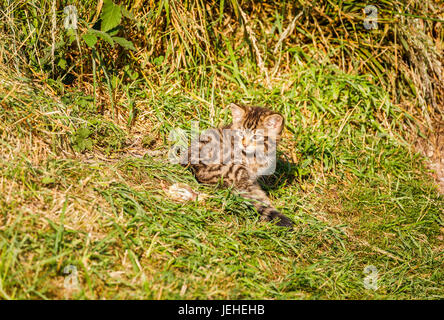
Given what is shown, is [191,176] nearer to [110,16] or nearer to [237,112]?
[237,112]

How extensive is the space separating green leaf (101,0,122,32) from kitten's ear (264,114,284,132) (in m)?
Result: 1.58

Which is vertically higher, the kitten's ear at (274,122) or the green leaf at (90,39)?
the green leaf at (90,39)

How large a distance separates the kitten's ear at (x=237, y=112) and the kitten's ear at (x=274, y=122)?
0.24 metres

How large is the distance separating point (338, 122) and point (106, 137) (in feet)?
8.14

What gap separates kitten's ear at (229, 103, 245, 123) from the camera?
3816 mm

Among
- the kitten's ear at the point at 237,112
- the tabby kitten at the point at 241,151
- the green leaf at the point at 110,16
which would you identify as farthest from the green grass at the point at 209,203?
the green leaf at the point at 110,16

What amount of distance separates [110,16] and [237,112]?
1.41 metres

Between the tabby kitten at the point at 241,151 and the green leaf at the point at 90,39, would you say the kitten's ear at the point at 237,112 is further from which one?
the green leaf at the point at 90,39

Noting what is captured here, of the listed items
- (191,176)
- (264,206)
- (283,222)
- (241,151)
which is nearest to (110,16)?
(191,176)

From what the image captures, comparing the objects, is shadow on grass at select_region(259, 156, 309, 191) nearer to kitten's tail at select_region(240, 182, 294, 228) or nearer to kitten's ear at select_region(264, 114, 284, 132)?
kitten's tail at select_region(240, 182, 294, 228)

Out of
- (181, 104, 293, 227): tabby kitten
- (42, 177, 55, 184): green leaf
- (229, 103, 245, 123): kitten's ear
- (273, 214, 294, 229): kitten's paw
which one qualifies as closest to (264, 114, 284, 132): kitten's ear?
(181, 104, 293, 227): tabby kitten

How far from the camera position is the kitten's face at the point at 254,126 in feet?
12.5

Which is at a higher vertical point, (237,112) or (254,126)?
(237,112)

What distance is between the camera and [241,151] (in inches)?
152
